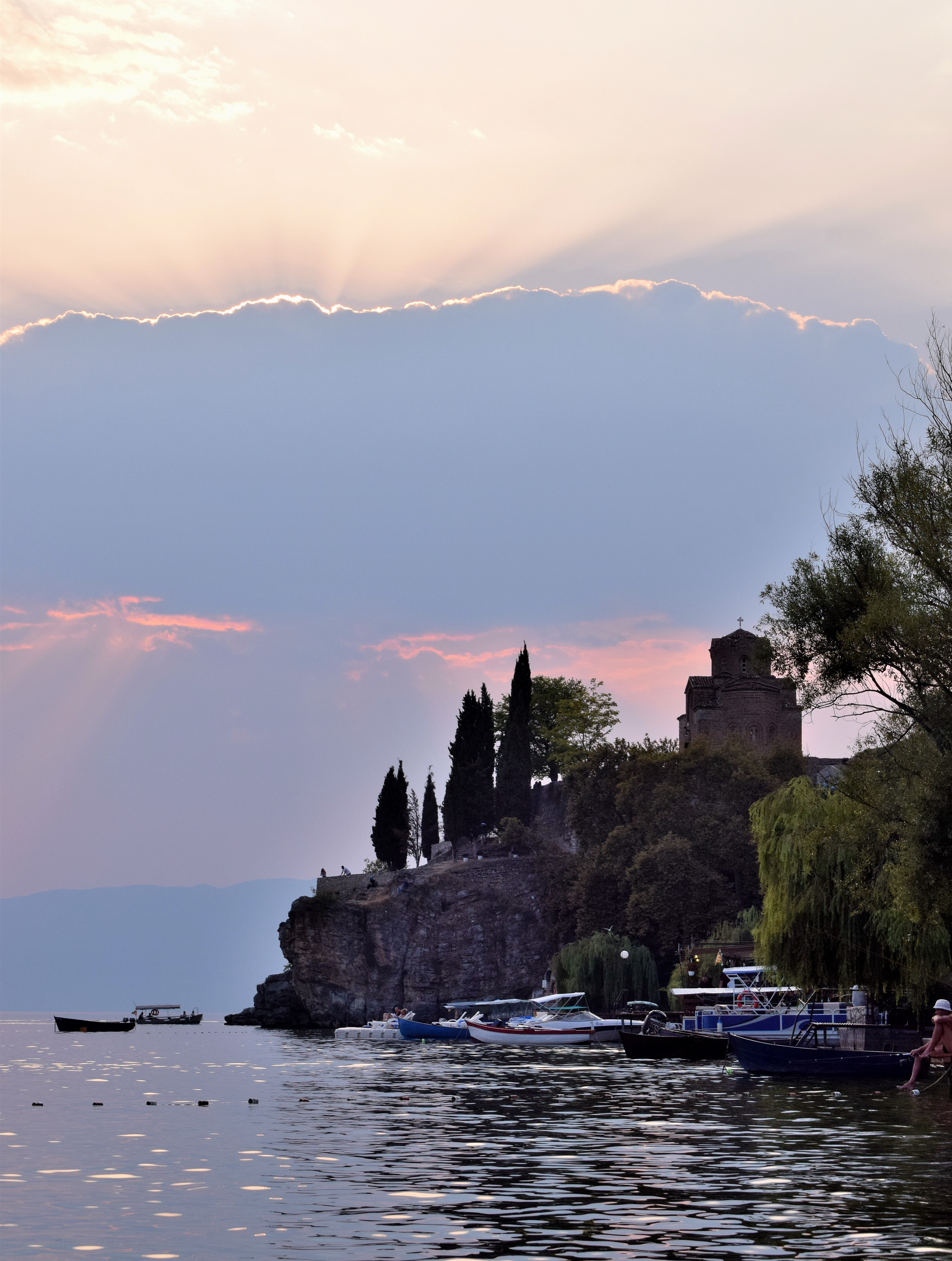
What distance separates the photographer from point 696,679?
397ft

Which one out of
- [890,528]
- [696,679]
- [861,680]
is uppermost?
[696,679]

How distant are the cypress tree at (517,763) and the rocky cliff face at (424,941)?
4955 mm

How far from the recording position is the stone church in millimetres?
118875

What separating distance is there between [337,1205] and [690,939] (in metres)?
74.1

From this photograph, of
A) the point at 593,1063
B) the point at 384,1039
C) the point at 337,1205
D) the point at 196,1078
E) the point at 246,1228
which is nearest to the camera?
the point at 246,1228

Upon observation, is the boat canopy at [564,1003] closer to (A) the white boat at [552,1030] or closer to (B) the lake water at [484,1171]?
(A) the white boat at [552,1030]

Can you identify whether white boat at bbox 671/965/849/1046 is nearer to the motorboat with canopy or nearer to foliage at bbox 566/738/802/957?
the motorboat with canopy

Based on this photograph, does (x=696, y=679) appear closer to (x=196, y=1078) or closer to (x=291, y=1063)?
(x=291, y=1063)

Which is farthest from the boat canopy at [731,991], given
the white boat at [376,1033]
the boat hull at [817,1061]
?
the white boat at [376,1033]

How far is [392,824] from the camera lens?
134 m

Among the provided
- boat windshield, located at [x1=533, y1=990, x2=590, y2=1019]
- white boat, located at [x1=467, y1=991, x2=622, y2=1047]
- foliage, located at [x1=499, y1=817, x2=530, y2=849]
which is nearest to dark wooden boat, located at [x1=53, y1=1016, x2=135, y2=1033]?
foliage, located at [x1=499, y1=817, x2=530, y2=849]

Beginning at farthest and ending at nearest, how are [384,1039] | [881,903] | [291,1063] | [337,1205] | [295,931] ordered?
[295,931]
[384,1039]
[291,1063]
[881,903]
[337,1205]

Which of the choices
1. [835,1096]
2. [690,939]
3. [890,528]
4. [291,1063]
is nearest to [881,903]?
[835,1096]

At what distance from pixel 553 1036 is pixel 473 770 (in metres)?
48.2
